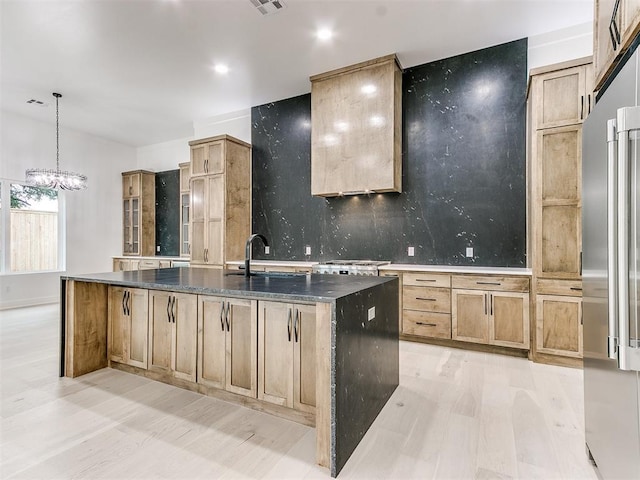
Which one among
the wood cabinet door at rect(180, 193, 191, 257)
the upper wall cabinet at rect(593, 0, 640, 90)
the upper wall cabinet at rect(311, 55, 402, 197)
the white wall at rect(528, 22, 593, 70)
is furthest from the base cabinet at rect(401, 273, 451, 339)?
the wood cabinet door at rect(180, 193, 191, 257)

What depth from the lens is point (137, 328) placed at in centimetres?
288

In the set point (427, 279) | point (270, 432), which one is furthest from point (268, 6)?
point (270, 432)

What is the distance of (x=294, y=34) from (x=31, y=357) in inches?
174

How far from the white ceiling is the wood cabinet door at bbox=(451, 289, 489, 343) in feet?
9.37

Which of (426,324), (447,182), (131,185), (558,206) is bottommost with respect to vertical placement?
(426,324)

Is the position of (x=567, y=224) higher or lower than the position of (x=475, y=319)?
higher

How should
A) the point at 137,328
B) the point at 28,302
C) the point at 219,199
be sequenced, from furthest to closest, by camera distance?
the point at 28,302
the point at 219,199
the point at 137,328

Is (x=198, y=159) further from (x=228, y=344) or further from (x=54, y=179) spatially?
(x=228, y=344)

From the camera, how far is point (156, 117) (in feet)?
20.0

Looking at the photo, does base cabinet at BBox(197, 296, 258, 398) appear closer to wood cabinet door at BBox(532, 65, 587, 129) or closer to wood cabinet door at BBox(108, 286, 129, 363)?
wood cabinet door at BBox(108, 286, 129, 363)

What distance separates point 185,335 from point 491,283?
9.78ft

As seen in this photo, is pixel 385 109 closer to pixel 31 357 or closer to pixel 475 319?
pixel 475 319

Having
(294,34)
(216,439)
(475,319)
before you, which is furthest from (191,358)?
(294,34)

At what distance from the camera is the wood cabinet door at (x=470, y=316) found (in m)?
3.50
